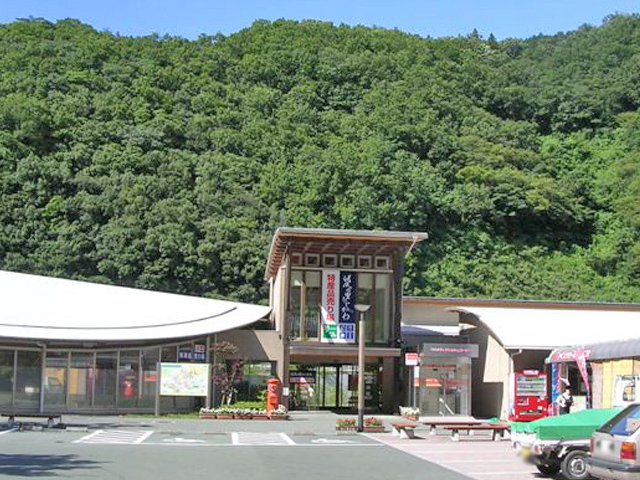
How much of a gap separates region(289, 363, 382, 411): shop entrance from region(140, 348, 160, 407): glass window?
565 centimetres

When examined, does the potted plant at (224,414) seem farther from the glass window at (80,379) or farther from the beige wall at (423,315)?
the beige wall at (423,315)

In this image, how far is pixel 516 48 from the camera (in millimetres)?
98375

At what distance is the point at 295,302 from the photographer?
117 feet

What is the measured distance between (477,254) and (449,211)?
4.14 meters

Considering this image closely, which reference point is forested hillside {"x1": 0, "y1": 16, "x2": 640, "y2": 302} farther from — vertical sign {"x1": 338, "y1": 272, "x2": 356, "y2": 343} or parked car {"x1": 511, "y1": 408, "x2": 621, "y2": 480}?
parked car {"x1": 511, "y1": 408, "x2": 621, "y2": 480}

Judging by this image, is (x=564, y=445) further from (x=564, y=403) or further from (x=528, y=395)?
(x=528, y=395)

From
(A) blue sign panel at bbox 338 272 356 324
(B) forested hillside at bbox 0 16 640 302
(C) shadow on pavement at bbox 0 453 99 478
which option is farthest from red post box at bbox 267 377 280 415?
(B) forested hillside at bbox 0 16 640 302

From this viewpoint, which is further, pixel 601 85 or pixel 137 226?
pixel 601 85

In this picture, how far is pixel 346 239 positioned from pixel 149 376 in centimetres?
866

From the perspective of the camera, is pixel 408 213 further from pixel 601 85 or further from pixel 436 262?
pixel 601 85

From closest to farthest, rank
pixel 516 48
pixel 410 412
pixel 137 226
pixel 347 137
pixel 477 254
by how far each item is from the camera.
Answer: pixel 410 412, pixel 137 226, pixel 477 254, pixel 347 137, pixel 516 48

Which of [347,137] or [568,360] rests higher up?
[347,137]

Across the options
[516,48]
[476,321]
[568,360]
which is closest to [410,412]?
[476,321]

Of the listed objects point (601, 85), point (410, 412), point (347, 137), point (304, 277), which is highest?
point (601, 85)
